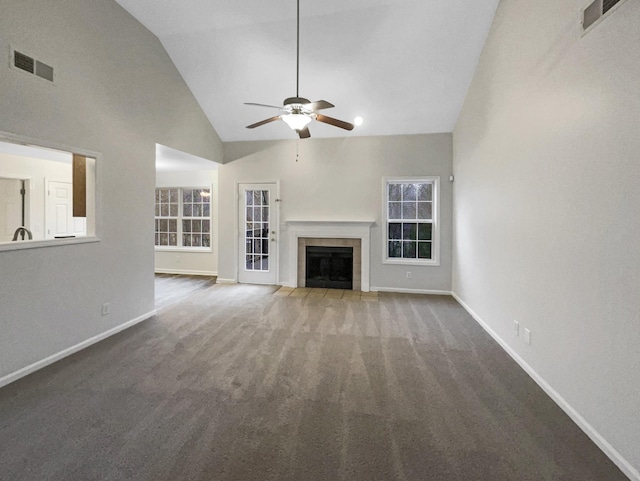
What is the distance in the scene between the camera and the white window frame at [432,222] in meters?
5.67

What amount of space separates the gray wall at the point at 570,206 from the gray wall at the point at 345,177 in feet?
6.37

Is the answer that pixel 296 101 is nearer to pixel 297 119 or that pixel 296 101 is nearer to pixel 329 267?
pixel 297 119

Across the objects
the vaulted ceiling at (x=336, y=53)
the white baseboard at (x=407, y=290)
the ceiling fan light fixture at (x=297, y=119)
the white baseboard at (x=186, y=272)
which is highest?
the vaulted ceiling at (x=336, y=53)

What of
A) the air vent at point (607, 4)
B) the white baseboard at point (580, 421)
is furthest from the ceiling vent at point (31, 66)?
the white baseboard at point (580, 421)

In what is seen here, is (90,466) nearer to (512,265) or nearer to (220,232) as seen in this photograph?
(512,265)

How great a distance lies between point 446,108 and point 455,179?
1164 millimetres

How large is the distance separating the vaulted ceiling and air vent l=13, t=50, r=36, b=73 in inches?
56.0

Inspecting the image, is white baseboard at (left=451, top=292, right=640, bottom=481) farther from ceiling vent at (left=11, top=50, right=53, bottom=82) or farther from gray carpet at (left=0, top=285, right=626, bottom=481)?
ceiling vent at (left=11, top=50, right=53, bottom=82)

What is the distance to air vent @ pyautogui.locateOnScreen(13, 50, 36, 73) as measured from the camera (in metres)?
2.54

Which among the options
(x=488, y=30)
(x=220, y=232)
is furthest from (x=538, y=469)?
(x=220, y=232)

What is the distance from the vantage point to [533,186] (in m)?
2.72

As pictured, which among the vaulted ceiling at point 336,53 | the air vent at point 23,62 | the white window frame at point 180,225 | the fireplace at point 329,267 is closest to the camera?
the air vent at point 23,62

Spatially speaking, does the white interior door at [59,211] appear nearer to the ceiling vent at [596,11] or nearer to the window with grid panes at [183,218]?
the window with grid panes at [183,218]

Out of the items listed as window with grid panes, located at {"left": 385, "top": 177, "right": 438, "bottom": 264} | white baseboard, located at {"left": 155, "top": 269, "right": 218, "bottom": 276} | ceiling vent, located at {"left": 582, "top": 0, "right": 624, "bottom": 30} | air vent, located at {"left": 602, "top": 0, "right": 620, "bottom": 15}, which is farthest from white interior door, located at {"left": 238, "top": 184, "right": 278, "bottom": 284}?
air vent, located at {"left": 602, "top": 0, "right": 620, "bottom": 15}
